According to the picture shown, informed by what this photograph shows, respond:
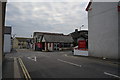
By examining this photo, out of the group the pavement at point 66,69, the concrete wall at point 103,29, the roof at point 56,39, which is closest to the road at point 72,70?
the pavement at point 66,69

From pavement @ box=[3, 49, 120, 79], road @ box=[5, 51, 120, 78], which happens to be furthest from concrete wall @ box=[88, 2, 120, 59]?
road @ box=[5, 51, 120, 78]

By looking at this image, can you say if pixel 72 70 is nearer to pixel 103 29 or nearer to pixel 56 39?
pixel 103 29

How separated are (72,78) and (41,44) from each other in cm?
4681

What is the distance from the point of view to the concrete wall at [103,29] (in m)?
16.2

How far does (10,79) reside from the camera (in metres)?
7.16

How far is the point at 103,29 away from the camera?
18.0 metres

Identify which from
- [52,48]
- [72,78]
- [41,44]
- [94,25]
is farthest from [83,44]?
[41,44]

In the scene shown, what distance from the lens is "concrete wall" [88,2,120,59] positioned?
53.1 ft

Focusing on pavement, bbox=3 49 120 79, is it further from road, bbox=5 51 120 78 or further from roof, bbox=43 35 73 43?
roof, bbox=43 35 73 43

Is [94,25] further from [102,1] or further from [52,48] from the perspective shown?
[52,48]

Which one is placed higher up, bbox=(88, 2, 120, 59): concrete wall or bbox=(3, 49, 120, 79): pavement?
bbox=(88, 2, 120, 59): concrete wall

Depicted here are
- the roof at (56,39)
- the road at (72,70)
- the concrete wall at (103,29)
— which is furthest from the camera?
the roof at (56,39)

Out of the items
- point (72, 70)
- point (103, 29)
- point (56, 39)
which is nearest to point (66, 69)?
point (72, 70)

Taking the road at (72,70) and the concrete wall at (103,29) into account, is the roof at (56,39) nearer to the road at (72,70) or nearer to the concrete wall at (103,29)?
the concrete wall at (103,29)
